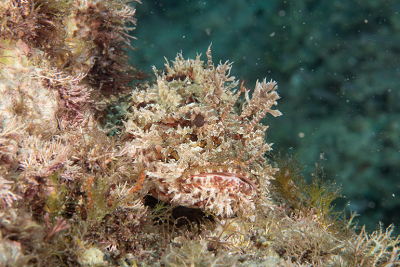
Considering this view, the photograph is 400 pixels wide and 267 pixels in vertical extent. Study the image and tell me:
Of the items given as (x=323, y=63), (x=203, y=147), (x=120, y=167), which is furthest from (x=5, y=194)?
(x=323, y=63)

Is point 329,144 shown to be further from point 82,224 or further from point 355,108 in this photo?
point 82,224

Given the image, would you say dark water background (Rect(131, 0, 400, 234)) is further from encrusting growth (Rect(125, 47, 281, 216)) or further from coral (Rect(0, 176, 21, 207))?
coral (Rect(0, 176, 21, 207))

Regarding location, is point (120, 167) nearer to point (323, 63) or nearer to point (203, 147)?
point (203, 147)

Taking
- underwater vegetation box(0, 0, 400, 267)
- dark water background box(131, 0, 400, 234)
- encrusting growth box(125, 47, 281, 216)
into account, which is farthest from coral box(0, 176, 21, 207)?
dark water background box(131, 0, 400, 234)

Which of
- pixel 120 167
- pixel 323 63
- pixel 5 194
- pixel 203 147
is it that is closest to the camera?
pixel 5 194

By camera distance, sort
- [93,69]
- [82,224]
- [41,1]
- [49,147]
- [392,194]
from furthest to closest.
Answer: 1. [392,194]
2. [93,69]
3. [41,1]
4. [49,147]
5. [82,224]

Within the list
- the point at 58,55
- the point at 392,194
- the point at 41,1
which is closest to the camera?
the point at 41,1

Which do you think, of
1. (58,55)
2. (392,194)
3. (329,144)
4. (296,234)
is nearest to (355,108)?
(329,144)
